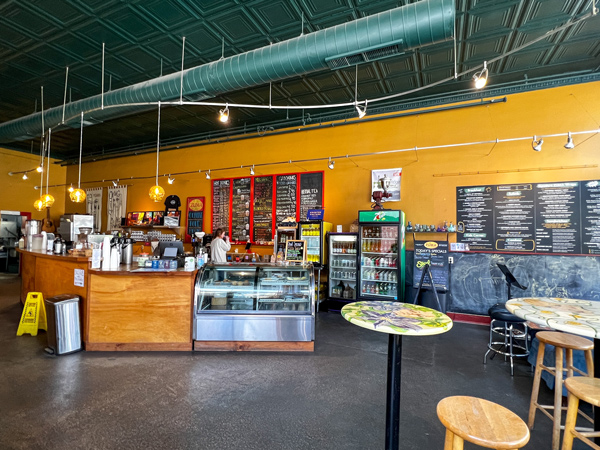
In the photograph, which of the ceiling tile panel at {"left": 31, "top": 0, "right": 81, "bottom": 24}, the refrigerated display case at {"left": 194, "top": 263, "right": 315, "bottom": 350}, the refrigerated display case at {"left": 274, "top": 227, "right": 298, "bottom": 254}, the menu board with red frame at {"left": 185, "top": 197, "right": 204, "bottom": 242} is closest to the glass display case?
the refrigerated display case at {"left": 194, "top": 263, "right": 315, "bottom": 350}

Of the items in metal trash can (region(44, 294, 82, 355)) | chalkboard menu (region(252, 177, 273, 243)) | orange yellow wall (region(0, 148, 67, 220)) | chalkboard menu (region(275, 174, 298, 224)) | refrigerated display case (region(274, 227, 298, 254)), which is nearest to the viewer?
metal trash can (region(44, 294, 82, 355))

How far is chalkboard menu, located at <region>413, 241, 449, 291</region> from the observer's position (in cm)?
577

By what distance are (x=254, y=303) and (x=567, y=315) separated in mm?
3210

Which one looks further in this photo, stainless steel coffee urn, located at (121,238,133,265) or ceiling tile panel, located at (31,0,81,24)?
stainless steel coffee urn, located at (121,238,133,265)

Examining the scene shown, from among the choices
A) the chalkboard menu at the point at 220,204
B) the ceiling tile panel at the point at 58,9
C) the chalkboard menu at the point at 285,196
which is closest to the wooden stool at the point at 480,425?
the ceiling tile panel at the point at 58,9

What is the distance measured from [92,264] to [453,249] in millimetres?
5937

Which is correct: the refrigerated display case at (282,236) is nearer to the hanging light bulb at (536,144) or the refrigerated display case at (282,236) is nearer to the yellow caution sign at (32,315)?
the yellow caution sign at (32,315)

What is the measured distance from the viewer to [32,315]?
455 cm

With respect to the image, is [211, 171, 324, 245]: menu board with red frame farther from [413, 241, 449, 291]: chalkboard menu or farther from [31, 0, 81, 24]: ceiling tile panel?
[31, 0, 81, 24]: ceiling tile panel

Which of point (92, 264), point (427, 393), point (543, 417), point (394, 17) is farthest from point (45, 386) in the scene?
point (394, 17)

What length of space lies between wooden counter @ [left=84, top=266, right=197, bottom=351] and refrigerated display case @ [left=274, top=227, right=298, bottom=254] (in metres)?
3.11

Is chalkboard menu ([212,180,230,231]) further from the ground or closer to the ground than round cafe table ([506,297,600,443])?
further from the ground

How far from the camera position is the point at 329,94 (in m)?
6.28

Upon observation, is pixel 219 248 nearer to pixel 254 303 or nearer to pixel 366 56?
pixel 254 303
